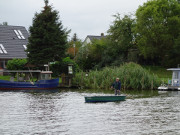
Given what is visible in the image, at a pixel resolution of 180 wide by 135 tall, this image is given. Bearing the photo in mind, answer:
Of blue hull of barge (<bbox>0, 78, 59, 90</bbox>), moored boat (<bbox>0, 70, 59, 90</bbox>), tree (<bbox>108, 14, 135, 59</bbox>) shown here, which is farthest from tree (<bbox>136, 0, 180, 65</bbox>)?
blue hull of barge (<bbox>0, 78, 59, 90</bbox>)

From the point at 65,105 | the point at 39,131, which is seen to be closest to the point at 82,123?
the point at 39,131

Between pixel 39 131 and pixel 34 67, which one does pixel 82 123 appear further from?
pixel 34 67

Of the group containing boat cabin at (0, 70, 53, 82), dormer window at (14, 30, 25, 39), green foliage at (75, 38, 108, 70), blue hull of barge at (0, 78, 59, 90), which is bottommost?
blue hull of barge at (0, 78, 59, 90)

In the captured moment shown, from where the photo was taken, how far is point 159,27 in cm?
7588

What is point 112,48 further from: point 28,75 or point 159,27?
point 28,75

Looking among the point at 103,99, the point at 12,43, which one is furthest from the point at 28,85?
the point at 12,43

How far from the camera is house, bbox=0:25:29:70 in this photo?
7238 cm

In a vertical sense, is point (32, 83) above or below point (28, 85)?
above

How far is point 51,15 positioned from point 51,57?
7.03m

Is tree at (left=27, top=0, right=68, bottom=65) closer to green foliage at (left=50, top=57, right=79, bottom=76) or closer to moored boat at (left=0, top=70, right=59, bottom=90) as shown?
green foliage at (left=50, top=57, right=79, bottom=76)

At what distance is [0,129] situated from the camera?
22.8 metres

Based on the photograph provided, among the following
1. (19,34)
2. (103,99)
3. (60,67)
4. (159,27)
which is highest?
(159,27)

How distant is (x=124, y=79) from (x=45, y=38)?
608 inches

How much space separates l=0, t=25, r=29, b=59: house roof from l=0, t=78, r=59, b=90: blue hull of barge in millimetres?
16743
